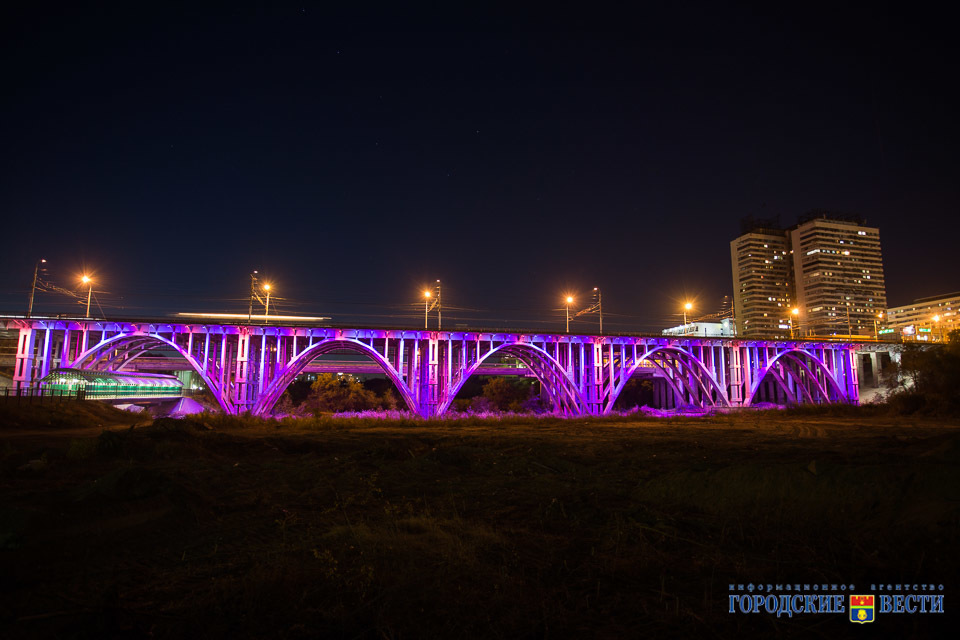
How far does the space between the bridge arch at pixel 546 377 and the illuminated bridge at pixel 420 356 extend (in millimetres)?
137

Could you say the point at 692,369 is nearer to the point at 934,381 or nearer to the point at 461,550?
the point at 934,381

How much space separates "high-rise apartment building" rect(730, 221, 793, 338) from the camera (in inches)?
6786

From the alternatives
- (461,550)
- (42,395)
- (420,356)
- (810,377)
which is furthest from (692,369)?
(42,395)

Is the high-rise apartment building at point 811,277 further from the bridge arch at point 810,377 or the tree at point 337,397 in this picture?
the tree at point 337,397

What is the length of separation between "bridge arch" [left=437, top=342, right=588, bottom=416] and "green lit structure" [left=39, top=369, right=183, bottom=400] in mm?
28176

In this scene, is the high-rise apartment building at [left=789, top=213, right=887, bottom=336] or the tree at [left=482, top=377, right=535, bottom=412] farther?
the high-rise apartment building at [left=789, top=213, right=887, bottom=336]

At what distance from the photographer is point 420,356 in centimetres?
4894

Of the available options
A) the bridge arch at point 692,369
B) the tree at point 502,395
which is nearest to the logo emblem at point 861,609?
the bridge arch at point 692,369

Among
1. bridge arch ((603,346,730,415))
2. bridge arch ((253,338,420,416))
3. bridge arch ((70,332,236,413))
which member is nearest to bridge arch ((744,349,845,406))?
bridge arch ((603,346,730,415))

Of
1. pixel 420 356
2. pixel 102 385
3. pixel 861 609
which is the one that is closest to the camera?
pixel 861 609

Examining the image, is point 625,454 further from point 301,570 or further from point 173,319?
point 173,319

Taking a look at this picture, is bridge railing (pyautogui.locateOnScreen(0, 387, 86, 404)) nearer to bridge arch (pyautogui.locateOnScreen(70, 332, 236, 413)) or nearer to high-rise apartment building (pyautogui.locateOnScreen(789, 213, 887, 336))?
bridge arch (pyautogui.locateOnScreen(70, 332, 236, 413))

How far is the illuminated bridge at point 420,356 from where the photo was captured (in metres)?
42.1

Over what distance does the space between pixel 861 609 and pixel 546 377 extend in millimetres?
53553
